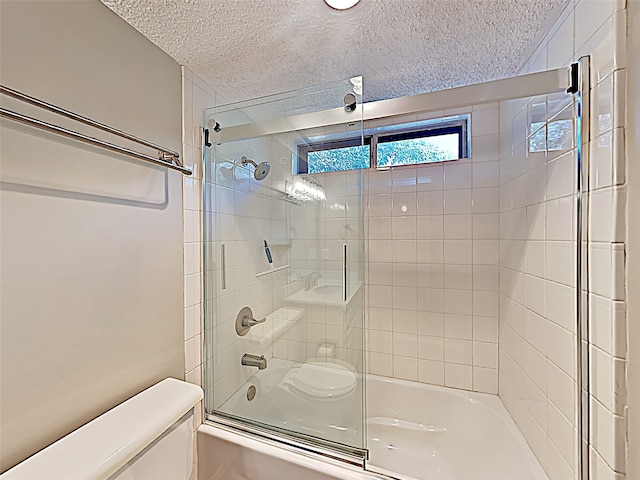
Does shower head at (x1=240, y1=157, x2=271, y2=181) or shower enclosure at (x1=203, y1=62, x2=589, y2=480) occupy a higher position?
shower head at (x1=240, y1=157, x2=271, y2=181)

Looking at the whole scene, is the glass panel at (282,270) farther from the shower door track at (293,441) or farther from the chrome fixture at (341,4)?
the chrome fixture at (341,4)

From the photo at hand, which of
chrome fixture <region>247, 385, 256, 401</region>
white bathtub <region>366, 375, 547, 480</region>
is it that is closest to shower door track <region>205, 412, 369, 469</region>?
chrome fixture <region>247, 385, 256, 401</region>

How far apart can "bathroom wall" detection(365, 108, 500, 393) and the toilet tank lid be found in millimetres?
1296

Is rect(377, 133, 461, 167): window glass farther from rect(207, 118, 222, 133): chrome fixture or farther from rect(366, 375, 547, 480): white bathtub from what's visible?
rect(366, 375, 547, 480): white bathtub

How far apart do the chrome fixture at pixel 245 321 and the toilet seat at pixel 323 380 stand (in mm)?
348

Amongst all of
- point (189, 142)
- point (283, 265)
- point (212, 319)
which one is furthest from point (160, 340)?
point (189, 142)

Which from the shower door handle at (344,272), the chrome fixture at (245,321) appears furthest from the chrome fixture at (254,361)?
the shower door handle at (344,272)

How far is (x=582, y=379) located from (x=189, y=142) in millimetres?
1798

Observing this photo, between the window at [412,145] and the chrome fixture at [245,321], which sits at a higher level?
the window at [412,145]

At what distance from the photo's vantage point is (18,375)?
749 mm

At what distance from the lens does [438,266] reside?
184 centimetres

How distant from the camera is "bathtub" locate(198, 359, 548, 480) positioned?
3.97 feet

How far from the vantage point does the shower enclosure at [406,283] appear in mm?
1061

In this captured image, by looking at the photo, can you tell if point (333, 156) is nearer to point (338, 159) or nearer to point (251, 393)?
point (338, 159)
